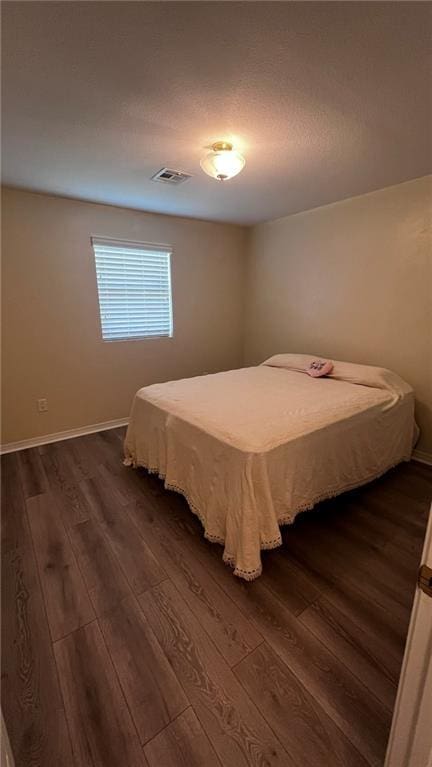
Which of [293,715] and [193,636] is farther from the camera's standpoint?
[193,636]

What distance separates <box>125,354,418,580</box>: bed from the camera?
1.51m

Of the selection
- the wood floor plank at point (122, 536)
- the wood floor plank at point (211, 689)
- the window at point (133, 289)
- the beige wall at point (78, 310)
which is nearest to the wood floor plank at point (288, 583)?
the wood floor plank at point (211, 689)

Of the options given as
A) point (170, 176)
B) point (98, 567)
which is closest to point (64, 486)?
point (98, 567)

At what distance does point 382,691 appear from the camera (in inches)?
42.2

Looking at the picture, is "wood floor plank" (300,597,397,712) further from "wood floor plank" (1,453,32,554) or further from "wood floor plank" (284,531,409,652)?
"wood floor plank" (1,453,32,554)

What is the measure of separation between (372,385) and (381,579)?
4.68 feet

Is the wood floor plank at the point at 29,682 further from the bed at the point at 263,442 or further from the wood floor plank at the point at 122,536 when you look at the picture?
the bed at the point at 263,442

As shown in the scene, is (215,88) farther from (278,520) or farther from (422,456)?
(422,456)

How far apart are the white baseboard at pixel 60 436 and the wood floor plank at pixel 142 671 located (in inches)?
82.7

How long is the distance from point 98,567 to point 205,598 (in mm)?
608

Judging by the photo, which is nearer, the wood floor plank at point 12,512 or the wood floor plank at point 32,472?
the wood floor plank at point 12,512

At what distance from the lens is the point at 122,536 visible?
182 cm

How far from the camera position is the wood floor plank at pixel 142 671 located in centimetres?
102

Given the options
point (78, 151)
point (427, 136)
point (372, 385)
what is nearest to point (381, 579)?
point (372, 385)
